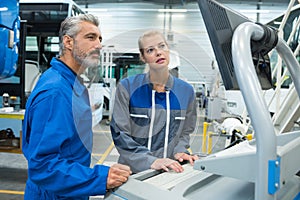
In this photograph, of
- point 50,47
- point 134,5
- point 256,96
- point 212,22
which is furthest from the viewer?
point 134,5

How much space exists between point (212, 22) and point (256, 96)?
0.88ft

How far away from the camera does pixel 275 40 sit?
3.26 feet

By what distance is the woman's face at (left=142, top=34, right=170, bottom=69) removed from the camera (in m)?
1.50

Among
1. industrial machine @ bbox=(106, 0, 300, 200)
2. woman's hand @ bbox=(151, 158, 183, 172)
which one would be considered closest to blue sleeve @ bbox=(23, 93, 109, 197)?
industrial machine @ bbox=(106, 0, 300, 200)

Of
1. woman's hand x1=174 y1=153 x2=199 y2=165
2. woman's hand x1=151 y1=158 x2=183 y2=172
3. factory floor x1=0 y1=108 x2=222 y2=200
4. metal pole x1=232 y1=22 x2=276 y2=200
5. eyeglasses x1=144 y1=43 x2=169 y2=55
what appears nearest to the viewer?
metal pole x1=232 y1=22 x2=276 y2=200

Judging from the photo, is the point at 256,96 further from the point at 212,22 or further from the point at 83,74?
the point at 83,74

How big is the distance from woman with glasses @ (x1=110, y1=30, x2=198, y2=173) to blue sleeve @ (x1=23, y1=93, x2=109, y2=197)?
362 mm

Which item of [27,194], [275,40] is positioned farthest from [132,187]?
[27,194]

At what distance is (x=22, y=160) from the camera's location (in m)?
5.55

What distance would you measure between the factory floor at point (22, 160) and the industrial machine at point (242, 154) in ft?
2.04

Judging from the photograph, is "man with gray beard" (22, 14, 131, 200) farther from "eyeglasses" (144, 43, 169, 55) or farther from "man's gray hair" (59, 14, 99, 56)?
"eyeglasses" (144, 43, 169, 55)

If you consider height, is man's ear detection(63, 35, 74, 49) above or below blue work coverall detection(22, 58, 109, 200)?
above

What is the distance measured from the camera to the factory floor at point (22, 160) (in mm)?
1719

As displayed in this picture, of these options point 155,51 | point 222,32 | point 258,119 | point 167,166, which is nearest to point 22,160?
point 155,51
